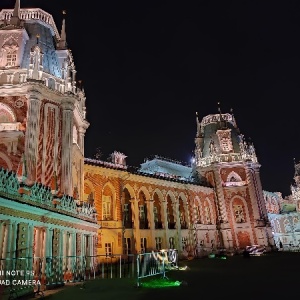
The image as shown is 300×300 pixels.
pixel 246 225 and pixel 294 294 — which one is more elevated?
pixel 246 225

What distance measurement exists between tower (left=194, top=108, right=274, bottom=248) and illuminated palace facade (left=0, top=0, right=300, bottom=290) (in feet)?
0.45

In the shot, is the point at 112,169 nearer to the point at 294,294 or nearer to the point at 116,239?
the point at 116,239

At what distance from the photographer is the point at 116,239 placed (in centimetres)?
2917

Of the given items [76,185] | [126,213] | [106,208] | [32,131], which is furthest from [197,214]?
[32,131]

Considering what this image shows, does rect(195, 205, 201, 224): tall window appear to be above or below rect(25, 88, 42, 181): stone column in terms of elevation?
below

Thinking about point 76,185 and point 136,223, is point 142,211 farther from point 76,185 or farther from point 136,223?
point 76,185

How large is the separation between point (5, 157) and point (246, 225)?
3277 cm

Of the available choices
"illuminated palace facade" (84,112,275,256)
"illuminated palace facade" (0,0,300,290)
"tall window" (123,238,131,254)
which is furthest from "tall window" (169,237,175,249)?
"tall window" (123,238,131,254)

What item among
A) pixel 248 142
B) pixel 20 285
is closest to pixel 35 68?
pixel 20 285

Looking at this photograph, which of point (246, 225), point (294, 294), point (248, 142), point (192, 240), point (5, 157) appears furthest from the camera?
point (248, 142)

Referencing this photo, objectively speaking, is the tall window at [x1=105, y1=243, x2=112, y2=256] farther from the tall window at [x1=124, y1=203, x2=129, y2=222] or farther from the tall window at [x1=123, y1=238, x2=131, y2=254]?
the tall window at [x1=124, y1=203, x2=129, y2=222]

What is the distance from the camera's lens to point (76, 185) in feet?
80.7

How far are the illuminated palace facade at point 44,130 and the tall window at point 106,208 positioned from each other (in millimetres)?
5425

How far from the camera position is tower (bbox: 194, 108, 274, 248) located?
41.2 m
